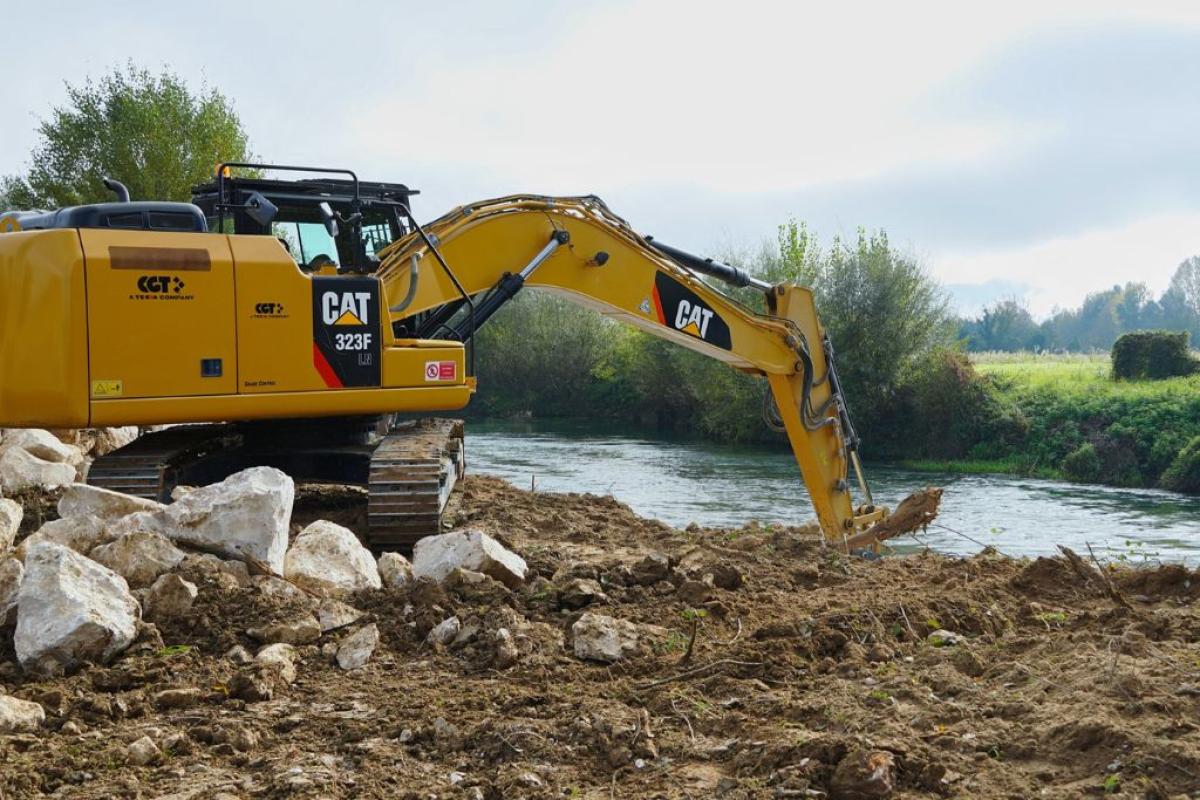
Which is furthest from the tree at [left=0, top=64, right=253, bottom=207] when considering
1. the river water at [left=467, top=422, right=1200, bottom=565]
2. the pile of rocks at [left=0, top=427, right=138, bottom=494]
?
the pile of rocks at [left=0, top=427, right=138, bottom=494]

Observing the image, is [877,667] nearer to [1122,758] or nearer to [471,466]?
[1122,758]

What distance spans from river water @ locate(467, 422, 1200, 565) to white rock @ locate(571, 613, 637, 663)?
23.3ft

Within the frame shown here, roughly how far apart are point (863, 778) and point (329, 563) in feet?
11.7

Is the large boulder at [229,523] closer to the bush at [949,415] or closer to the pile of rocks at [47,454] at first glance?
the pile of rocks at [47,454]

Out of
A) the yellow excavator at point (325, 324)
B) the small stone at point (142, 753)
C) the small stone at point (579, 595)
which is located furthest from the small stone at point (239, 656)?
the yellow excavator at point (325, 324)

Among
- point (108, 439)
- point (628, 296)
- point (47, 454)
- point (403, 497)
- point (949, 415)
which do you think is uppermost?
point (628, 296)

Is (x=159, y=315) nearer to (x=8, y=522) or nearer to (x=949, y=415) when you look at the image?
(x=8, y=522)

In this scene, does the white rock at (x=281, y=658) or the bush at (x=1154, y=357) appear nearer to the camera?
Answer: the white rock at (x=281, y=658)

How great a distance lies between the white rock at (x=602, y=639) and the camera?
17.4 ft

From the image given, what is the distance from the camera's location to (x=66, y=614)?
5.24 meters

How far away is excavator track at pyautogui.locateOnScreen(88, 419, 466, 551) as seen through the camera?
7.73m

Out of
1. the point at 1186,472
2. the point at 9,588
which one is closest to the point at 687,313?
the point at 9,588

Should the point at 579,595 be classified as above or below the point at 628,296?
below

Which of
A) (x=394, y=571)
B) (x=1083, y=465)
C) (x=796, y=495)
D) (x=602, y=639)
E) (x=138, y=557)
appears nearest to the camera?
(x=602, y=639)
